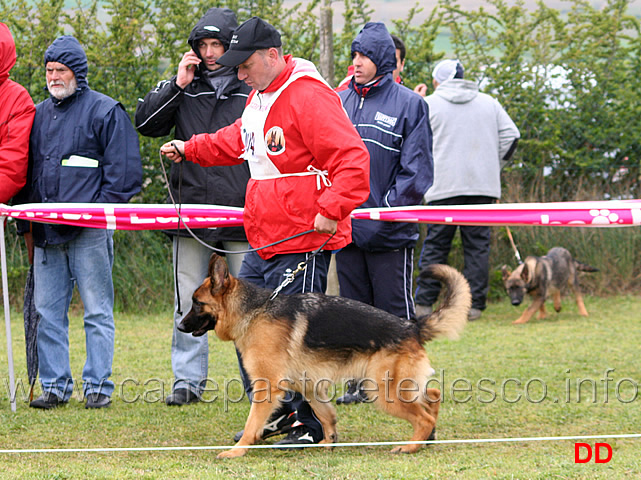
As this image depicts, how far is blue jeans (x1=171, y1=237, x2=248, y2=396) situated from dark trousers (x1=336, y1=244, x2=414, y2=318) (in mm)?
757

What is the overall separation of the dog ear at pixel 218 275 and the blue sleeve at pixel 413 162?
160 cm

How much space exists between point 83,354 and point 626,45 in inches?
322

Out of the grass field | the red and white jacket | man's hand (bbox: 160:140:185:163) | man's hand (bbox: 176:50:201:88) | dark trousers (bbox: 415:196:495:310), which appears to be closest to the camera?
the grass field

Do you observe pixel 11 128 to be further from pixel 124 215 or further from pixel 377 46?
pixel 377 46

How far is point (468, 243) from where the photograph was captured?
29.9ft

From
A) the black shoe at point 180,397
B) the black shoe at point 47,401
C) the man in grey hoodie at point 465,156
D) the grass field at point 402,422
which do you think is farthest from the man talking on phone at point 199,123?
the man in grey hoodie at point 465,156

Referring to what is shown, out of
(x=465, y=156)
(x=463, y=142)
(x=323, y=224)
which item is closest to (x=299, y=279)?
Answer: (x=323, y=224)

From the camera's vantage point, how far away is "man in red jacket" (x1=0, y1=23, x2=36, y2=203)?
212 inches

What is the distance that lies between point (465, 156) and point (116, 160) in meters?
4.39

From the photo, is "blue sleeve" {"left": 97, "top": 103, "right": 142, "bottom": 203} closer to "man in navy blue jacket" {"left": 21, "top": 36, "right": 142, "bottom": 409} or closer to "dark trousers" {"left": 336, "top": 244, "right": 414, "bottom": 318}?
"man in navy blue jacket" {"left": 21, "top": 36, "right": 142, "bottom": 409}

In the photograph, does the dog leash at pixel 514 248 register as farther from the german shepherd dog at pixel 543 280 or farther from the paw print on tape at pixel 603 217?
the paw print on tape at pixel 603 217

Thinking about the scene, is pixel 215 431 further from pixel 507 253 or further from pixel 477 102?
pixel 507 253

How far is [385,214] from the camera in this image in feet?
18.0

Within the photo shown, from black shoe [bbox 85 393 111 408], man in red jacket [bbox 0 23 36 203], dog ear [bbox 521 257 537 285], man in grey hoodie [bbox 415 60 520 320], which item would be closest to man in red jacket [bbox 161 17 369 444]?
black shoe [bbox 85 393 111 408]
